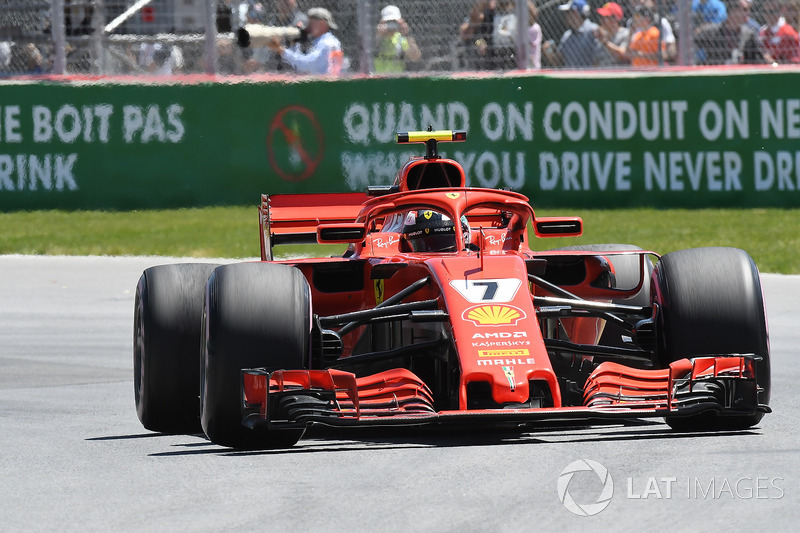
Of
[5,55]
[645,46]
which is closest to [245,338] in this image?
[645,46]

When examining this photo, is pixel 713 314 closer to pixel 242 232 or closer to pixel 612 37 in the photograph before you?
pixel 242 232

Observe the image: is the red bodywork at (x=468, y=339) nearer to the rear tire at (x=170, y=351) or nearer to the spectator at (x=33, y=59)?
the rear tire at (x=170, y=351)

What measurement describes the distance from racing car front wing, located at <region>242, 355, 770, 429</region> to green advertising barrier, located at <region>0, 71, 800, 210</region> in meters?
10.9

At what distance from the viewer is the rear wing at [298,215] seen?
8719 mm

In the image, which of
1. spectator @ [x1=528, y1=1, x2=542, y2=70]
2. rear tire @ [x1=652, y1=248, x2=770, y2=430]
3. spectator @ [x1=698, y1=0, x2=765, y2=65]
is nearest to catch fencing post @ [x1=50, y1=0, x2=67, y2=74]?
spectator @ [x1=528, y1=1, x2=542, y2=70]

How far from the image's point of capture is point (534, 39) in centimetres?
1700

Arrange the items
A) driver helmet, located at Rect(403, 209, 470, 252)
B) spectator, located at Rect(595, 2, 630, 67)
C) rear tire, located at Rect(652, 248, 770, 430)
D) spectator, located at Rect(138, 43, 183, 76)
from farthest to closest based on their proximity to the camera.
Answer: spectator, located at Rect(138, 43, 183, 76)
spectator, located at Rect(595, 2, 630, 67)
driver helmet, located at Rect(403, 209, 470, 252)
rear tire, located at Rect(652, 248, 770, 430)

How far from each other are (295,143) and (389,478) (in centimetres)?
1210

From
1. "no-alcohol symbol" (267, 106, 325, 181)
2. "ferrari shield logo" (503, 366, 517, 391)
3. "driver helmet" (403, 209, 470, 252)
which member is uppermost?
"no-alcohol symbol" (267, 106, 325, 181)

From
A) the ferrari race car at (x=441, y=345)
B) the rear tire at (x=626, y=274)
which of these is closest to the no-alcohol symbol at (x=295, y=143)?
the rear tire at (x=626, y=274)

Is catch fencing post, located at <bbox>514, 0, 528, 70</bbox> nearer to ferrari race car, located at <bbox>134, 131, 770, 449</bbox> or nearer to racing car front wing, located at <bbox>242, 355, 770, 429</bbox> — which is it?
ferrari race car, located at <bbox>134, 131, 770, 449</bbox>

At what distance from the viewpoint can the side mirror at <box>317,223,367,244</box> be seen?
721cm

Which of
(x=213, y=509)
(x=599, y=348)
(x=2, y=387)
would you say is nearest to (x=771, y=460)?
(x=599, y=348)

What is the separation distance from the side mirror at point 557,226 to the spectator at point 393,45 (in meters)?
9.29
